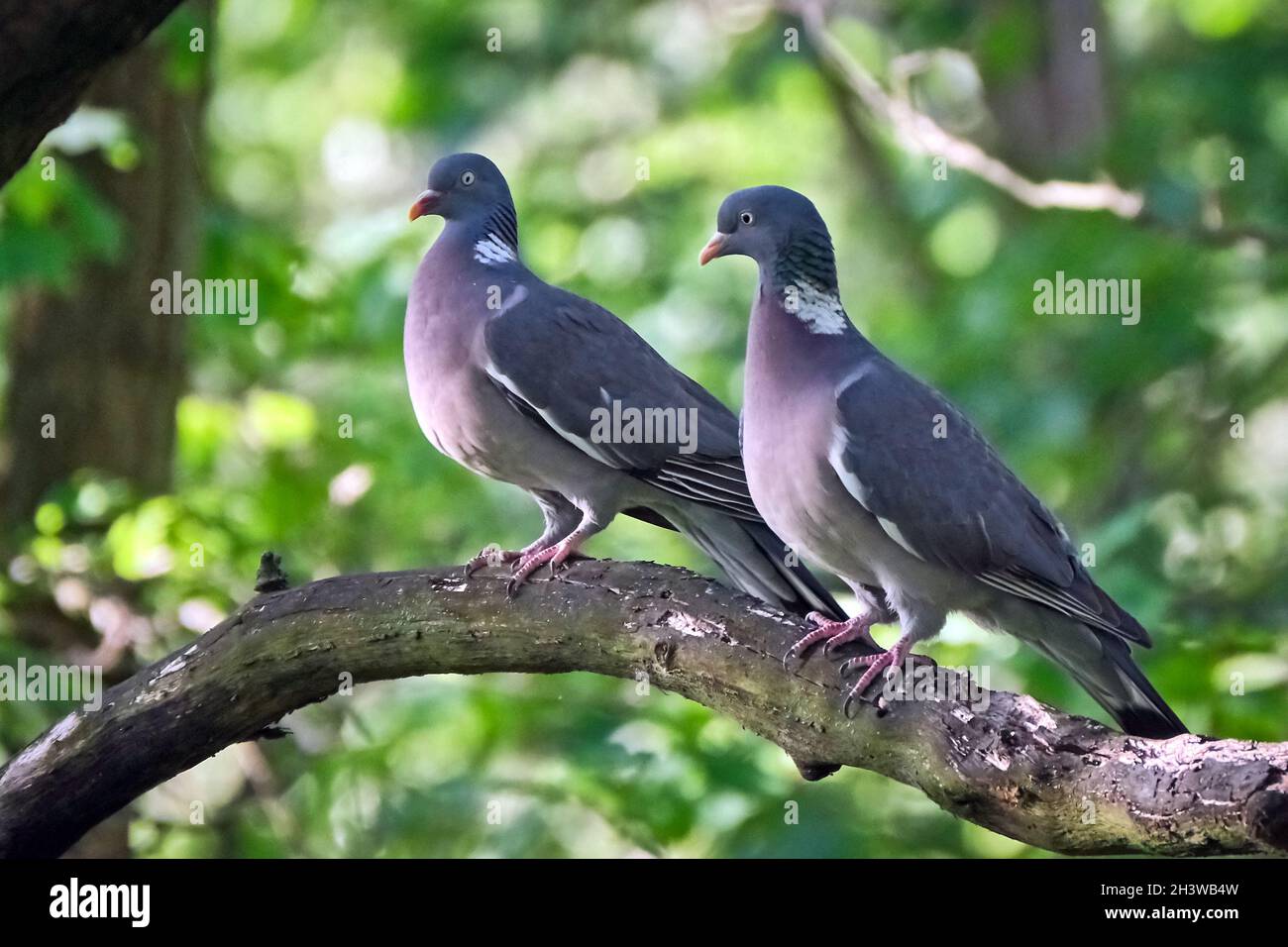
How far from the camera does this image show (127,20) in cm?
340

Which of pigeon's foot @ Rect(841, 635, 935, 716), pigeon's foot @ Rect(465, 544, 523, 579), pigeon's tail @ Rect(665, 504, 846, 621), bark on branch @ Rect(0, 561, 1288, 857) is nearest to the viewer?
bark on branch @ Rect(0, 561, 1288, 857)

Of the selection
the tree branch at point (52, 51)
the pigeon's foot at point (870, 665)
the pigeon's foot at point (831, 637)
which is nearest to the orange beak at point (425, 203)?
the tree branch at point (52, 51)

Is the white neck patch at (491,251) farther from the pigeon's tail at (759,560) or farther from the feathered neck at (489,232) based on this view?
the pigeon's tail at (759,560)

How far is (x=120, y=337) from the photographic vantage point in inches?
259

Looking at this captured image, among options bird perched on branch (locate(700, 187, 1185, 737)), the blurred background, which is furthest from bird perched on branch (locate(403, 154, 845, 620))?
the blurred background

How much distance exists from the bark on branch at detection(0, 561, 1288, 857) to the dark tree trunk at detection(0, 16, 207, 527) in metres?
2.98

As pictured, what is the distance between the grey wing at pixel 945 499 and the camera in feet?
11.8

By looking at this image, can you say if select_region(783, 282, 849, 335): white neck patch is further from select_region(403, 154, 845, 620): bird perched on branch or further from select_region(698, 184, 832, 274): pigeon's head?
select_region(403, 154, 845, 620): bird perched on branch

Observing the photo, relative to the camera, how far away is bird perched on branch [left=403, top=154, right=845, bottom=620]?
13.4 feet

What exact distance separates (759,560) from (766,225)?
111 centimetres

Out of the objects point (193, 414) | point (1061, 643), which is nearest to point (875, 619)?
point (1061, 643)

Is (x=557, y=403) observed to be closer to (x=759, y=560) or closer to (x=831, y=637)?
(x=759, y=560)

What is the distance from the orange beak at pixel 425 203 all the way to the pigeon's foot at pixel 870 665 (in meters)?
1.89

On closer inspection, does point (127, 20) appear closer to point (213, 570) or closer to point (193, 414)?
point (213, 570)
